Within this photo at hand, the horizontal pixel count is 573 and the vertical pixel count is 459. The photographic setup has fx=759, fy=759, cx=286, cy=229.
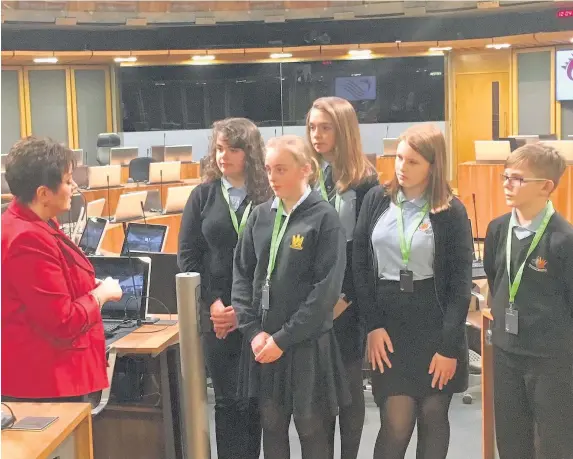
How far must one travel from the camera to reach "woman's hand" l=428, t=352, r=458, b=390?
8.19 ft

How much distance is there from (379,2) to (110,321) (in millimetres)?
10700

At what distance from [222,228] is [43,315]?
2.96 feet

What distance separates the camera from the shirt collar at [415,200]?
258 centimetres

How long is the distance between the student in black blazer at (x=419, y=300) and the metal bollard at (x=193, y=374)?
60 centimetres

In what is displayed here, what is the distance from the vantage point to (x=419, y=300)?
2523 mm

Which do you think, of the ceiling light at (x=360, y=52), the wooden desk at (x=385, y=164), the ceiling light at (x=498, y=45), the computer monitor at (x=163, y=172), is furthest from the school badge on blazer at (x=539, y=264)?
the ceiling light at (x=360, y=52)

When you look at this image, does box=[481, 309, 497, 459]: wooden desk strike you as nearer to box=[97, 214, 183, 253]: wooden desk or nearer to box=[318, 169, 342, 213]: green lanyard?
box=[318, 169, 342, 213]: green lanyard

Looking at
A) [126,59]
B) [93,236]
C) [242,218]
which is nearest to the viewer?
[242,218]

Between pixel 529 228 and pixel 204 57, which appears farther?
pixel 204 57

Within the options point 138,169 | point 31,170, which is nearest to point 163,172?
point 138,169

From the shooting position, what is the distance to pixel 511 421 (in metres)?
2.53

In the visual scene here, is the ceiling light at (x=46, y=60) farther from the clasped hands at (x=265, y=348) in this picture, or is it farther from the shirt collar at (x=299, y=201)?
the clasped hands at (x=265, y=348)

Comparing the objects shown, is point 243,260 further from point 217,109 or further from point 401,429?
point 217,109

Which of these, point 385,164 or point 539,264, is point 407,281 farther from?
point 385,164
